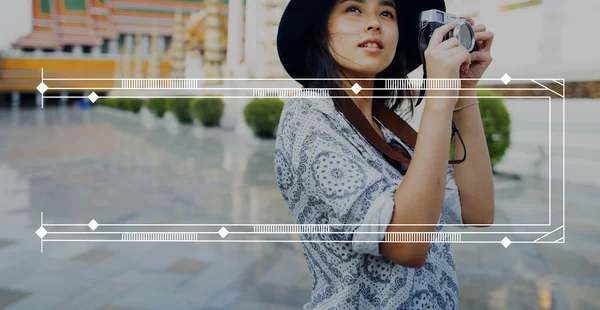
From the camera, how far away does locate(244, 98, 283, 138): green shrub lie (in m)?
7.73

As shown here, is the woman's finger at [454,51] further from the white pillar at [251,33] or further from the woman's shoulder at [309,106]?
the white pillar at [251,33]

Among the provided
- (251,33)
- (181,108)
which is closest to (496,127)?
(251,33)

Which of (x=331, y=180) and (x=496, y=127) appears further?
(x=496, y=127)

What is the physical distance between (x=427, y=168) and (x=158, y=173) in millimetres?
5435

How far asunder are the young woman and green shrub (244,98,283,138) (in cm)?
671

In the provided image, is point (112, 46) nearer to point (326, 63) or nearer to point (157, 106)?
point (326, 63)

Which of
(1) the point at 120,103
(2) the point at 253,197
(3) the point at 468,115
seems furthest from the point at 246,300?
(1) the point at 120,103

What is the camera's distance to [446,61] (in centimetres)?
64

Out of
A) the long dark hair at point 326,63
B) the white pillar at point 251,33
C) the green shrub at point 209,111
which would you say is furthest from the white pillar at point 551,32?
the green shrub at point 209,111

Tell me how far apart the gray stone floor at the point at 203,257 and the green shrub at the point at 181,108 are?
5973 millimetres

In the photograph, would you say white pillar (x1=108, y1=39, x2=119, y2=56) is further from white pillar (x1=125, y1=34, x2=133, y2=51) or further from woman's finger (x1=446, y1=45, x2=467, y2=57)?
woman's finger (x1=446, y1=45, x2=467, y2=57)

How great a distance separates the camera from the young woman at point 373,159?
2.15 feet

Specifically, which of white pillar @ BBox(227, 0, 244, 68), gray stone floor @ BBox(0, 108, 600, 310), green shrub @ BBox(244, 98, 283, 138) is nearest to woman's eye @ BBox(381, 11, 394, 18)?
gray stone floor @ BBox(0, 108, 600, 310)

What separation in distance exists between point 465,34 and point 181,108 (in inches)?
444
